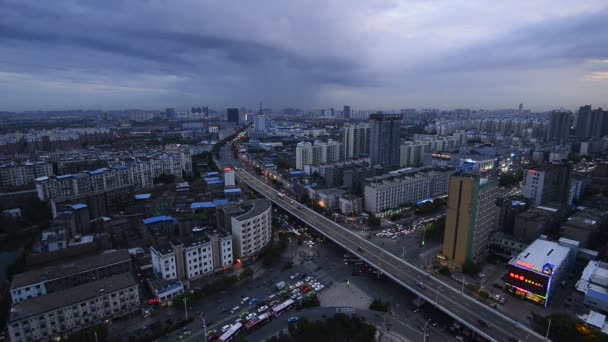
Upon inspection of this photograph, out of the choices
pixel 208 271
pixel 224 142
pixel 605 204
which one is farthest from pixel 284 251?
pixel 224 142

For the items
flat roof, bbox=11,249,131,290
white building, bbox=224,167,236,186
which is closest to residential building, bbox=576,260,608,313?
flat roof, bbox=11,249,131,290

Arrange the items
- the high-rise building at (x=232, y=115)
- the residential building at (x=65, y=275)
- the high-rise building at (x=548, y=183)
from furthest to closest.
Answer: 1. the high-rise building at (x=232, y=115)
2. the high-rise building at (x=548, y=183)
3. the residential building at (x=65, y=275)

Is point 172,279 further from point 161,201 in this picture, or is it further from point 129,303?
point 161,201

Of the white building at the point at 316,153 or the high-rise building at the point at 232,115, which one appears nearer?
the white building at the point at 316,153

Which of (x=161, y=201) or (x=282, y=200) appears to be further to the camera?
(x=282, y=200)

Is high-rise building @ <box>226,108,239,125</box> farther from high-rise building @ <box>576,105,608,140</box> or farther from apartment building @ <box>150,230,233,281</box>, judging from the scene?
apartment building @ <box>150,230,233,281</box>

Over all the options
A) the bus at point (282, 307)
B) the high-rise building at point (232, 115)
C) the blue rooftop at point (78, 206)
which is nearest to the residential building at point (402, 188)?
the bus at point (282, 307)

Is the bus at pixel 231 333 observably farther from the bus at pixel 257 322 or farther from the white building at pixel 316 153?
the white building at pixel 316 153
